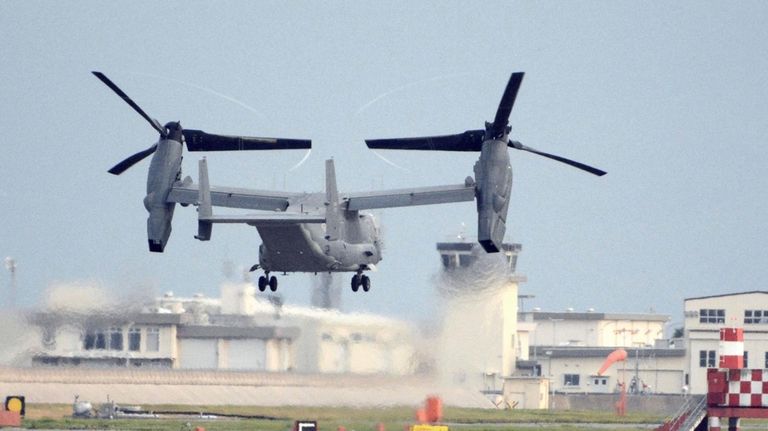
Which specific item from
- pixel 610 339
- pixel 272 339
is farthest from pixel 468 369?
pixel 610 339

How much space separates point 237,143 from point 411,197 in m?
5.25

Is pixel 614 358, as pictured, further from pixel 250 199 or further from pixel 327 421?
pixel 250 199

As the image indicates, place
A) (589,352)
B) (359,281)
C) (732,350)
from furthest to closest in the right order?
1. (589,352)
2. (732,350)
3. (359,281)

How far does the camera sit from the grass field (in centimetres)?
5500

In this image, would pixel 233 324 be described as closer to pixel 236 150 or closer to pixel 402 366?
pixel 402 366

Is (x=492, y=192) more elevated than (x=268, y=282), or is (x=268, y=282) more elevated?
(x=492, y=192)

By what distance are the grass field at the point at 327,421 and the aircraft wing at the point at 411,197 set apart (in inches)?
277

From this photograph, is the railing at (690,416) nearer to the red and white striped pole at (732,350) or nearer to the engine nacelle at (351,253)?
the red and white striped pole at (732,350)

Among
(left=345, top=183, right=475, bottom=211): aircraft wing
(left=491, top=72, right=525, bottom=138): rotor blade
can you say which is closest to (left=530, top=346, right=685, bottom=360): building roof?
(left=345, top=183, right=475, bottom=211): aircraft wing

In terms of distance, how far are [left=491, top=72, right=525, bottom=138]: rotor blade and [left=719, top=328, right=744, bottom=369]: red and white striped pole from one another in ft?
37.8

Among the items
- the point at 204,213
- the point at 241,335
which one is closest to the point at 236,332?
the point at 241,335

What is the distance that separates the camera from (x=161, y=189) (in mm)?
46594

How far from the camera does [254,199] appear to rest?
5128 centimetres

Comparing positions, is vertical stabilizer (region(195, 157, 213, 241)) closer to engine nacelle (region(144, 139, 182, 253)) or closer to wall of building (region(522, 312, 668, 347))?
engine nacelle (region(144, 139, 182, 253))
